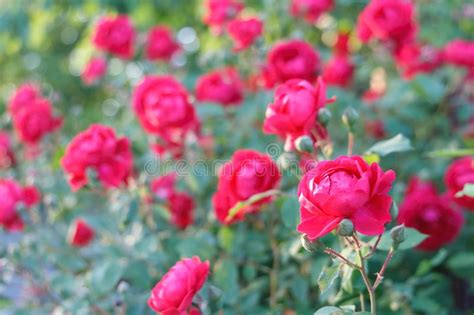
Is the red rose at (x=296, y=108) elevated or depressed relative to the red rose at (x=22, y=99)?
elevated

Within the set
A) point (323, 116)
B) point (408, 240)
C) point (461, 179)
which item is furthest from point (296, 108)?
point (461, 179)

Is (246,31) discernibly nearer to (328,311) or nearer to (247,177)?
(247,177)

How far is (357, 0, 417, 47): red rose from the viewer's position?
1.92 m

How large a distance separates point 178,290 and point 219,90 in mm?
1001

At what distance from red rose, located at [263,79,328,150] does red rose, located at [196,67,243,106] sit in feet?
2.52

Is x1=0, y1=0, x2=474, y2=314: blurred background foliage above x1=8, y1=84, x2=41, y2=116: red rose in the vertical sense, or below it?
below

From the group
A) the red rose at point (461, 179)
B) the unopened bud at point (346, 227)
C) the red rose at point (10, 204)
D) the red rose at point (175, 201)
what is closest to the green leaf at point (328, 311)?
the unopened bud at point (346, 227)

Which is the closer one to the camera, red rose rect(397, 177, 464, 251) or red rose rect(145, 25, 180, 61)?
red rose rect(397, 177, 464, 251)

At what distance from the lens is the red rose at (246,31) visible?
2.00 metres

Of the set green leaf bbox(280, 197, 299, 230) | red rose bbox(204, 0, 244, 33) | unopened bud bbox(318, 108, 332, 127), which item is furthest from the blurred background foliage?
unopened bud bbox(318, 108, 332, 127)

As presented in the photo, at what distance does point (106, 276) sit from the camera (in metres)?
1.61

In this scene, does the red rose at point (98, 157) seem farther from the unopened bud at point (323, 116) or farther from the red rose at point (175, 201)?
the unopened bud at point (323, 116)

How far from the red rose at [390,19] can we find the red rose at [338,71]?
20cm

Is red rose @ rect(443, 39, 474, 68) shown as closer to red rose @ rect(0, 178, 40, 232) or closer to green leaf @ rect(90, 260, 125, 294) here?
green leaf @ rect(90, 260, 125, 294)
